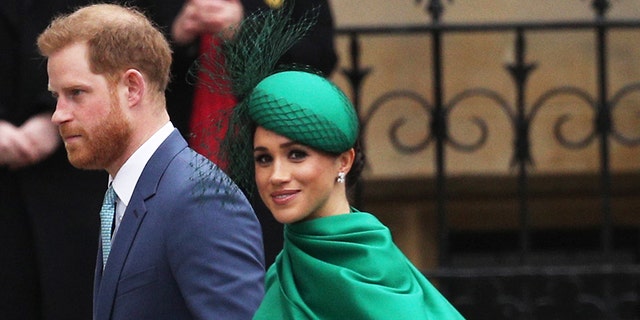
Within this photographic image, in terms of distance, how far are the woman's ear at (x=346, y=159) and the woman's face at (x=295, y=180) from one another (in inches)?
1.0

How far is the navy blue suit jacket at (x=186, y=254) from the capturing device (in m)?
3.78

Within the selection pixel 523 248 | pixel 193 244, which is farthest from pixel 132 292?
pixel 523 248

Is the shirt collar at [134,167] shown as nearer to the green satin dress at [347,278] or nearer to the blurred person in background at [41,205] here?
the green satin dress at [347,278]

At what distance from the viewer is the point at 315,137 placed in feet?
11.2

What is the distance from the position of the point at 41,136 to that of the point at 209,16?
2.42ft

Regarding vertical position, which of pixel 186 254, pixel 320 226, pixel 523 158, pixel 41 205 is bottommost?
pixel 523 158

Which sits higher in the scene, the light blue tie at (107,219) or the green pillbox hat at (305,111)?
the green pillbox hat at (305,111)

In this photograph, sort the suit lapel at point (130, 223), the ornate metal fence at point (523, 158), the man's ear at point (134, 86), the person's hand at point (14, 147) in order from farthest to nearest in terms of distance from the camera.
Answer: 1. the ornate metal fence at point (523, 158)
2. the person's hand at point (14, 147)
3. the man's ear at point (134, 86)
4. the suit lapel at point (130, 223)

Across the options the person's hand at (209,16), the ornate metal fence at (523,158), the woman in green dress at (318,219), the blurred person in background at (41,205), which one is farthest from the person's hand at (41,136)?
the woman in green dress at (318,219)

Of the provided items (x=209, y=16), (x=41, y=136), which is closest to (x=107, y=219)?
(x=209, y=16)

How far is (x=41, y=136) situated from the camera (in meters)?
5.43

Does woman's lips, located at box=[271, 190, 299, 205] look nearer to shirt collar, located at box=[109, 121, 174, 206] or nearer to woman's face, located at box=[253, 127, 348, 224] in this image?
woman's face, located at box=[253, 127, 348, 224]

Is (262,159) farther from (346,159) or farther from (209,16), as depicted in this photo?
(209,16)

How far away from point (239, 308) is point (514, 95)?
303 cm
